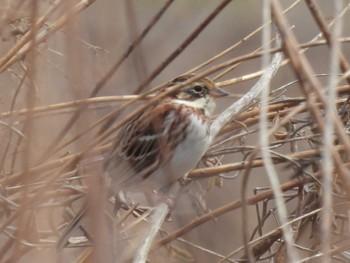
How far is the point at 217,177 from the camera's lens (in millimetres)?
2469

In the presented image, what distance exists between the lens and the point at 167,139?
2766 millimetres

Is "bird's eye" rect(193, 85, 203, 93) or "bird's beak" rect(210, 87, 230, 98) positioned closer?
"bird's beak" rect(210, 87, 230, 98)

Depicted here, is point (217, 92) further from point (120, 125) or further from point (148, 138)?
point (120, 125)

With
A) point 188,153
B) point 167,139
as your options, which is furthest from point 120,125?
point 167,139

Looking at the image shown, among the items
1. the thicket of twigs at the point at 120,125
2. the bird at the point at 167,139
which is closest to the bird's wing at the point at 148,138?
the bird at the point at 167,139

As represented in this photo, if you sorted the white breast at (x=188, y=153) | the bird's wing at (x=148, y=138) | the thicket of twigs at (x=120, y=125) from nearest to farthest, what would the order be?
1. the thicket of twigs at (x=120, y=125)
2. the white breast at (x=188, y=153)
3. the bird's wing at (x=148, y=138)

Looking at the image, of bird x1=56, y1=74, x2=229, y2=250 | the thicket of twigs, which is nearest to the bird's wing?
bird x1=56, y1=74, x2=229, y2=250

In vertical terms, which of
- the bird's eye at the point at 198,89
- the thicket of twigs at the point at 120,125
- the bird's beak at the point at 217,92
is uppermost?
the bird's eye at the point at 198,89

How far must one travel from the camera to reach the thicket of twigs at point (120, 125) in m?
1.38

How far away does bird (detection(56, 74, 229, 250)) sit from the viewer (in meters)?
2.60

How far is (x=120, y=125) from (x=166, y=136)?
0.89 meters

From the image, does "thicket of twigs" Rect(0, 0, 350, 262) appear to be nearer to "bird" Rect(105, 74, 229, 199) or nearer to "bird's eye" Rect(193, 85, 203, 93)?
"bird" Rect(105, 74, 229, 199)

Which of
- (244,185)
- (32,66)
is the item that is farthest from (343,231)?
(32,66)

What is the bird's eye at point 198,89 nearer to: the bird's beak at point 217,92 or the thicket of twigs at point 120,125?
the bird's beak at point 217,92
